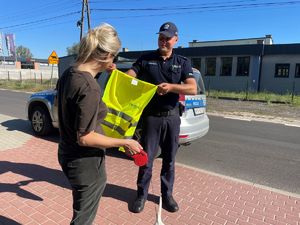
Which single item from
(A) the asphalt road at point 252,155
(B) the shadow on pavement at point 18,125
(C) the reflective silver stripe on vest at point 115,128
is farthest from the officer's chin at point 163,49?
(B) the shadow on pavement at point 18,125

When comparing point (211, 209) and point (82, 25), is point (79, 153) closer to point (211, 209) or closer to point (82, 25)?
point (211, 209)

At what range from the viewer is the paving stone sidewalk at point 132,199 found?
331cm

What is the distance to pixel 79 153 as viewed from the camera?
2.02m

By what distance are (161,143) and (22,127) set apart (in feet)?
18.9

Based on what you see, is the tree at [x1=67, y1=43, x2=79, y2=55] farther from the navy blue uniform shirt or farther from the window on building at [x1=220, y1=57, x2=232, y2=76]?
the window on building at [x1=220, y1=57, x2=232, y2=76]

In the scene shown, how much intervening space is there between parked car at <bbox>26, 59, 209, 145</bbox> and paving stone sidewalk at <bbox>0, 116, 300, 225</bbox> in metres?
0.73

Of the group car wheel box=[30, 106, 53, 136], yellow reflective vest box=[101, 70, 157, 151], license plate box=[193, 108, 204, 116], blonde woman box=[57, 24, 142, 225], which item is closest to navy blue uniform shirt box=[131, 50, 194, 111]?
yellow reflective vest box=[101, 70, 157, 151]

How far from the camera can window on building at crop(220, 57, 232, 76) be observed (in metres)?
28.4

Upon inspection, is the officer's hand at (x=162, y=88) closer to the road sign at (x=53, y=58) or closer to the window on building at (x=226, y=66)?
the road sign at (x=53, y=58)

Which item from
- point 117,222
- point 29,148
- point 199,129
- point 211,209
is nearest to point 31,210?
point 117,222

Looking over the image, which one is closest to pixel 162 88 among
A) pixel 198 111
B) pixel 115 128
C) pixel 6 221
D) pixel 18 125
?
pixel 115 128

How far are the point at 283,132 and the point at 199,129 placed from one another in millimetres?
4688

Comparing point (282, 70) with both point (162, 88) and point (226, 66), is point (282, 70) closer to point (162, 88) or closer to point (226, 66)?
point (226, 66)

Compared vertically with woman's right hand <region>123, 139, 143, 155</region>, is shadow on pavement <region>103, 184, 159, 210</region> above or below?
below
